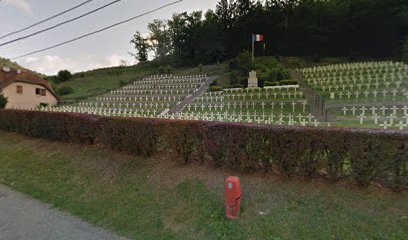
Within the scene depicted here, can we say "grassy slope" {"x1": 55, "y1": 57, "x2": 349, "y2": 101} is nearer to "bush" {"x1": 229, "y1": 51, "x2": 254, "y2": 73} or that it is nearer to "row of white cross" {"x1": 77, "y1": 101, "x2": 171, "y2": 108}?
"bush" {"x1": 229, "y1": 51, "x2": 254, "y2": 73}

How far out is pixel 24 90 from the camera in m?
34.2

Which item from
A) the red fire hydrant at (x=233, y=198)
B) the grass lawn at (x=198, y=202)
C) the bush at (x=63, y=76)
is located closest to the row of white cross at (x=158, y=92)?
the grass lawn at (x=198, y=202)

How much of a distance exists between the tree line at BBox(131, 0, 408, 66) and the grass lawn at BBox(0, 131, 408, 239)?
164ft

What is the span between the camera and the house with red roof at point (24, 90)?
3256 centimetres

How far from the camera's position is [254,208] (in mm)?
4816

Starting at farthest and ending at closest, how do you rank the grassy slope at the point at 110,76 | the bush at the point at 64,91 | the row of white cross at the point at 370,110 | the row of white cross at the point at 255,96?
the grassy slope at the point at 110,76
the bush at the point at 64,91
the row of white cross at the point at 255,96
the row of white cross at the point at 370,110

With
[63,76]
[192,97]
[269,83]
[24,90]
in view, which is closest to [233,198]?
[192,97]

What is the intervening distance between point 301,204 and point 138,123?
522 cm

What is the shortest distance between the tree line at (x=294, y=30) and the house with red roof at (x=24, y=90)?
28.8 meters

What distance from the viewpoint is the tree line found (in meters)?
46.6

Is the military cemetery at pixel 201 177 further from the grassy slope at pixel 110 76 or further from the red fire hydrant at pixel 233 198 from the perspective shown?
the grassy slope at pixel 110 76

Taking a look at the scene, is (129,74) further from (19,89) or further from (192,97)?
(192,97)

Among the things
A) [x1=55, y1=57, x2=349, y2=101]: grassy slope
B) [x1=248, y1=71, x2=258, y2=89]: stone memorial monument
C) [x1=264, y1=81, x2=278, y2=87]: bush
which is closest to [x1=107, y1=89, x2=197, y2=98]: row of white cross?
[x1=55, y1=57, x2=349, y2=101]: grassy slope

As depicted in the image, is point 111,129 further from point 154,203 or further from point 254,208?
point 254,208
